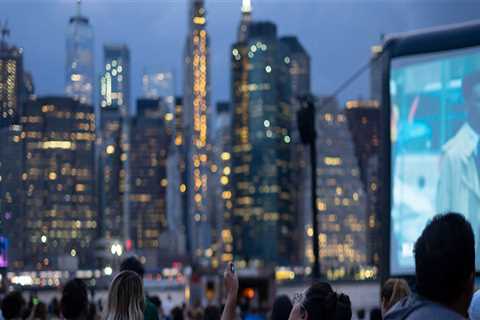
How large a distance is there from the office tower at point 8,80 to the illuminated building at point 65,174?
80.7 meters

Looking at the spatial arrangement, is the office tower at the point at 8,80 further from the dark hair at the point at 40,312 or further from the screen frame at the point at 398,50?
the dark hair at the point at 40,312

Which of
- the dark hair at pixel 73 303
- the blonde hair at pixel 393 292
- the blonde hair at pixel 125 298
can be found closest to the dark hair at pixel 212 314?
the blonde hair at pixel 393 292

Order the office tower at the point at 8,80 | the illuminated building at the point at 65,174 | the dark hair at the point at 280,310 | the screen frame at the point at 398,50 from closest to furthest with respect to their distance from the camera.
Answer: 1. the dark hair at the point at 280,310
2. the screen frame at the point at 398,50
3. the office tower at the point at 8,80
4. the illuminated building at the point at 65,174

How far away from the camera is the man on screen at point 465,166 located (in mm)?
18125

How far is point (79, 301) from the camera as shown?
5.85 m

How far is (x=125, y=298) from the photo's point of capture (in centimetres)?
539

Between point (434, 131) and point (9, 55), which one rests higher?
point (9, 55)

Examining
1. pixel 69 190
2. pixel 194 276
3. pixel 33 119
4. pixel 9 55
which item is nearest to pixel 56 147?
pixel 69 190

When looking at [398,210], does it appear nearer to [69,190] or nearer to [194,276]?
[194,276]

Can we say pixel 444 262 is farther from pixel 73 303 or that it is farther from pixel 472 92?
pixel 472 92

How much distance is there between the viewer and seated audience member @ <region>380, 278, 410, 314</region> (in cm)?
607

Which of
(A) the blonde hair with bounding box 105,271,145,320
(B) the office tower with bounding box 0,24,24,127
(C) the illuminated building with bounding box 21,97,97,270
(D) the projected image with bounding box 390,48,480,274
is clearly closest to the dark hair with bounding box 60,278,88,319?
(A) the blonde hair with bounding box 105,271,145,320

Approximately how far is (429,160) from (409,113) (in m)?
1.00

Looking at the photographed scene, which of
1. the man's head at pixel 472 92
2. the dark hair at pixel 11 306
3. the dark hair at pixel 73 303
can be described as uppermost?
the man's head at pixel 472 92
